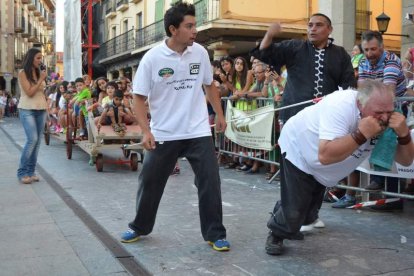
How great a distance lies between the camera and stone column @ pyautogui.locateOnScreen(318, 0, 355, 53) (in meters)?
12.4

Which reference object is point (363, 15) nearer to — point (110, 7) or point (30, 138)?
point (30, 138)

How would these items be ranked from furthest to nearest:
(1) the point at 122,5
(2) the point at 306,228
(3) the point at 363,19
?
(1) the point at 122,5
(3) the point at 363,19
(2) the point at 306,228

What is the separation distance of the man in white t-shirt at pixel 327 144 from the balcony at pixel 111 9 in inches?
1346

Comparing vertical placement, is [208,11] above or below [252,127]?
above

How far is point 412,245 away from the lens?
176 inches

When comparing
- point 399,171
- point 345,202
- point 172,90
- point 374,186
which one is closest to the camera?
point 172,90

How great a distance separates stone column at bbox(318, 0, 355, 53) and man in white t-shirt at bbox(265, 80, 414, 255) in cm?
883

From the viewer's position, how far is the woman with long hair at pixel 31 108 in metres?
7.59

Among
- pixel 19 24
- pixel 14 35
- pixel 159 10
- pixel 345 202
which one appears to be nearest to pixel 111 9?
pixel 159 10

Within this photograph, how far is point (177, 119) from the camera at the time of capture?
4.33m

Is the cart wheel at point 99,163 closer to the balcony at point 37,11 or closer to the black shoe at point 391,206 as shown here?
the black shoe at point 391,206

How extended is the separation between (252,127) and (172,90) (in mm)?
4031

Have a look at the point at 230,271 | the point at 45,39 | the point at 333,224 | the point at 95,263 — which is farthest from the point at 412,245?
the point at 45,39

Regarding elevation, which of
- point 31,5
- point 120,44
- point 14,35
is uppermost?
point 31,5
